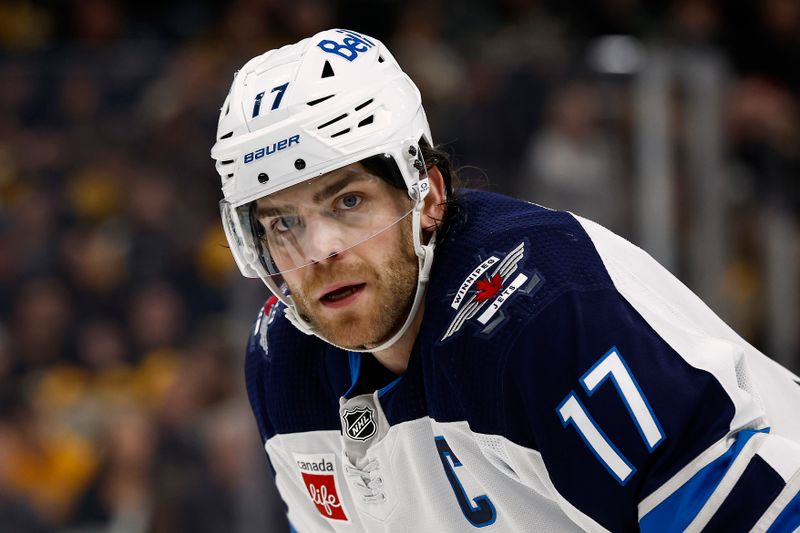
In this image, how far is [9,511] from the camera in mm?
4328

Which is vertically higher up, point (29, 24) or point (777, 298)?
point (29, 24)

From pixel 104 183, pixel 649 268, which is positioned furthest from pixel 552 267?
pixel 104 183

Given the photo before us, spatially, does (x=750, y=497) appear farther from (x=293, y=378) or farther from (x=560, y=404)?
(x=293, y=378)

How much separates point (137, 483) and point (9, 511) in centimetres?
49

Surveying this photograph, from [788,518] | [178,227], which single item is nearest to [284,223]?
[788,518]

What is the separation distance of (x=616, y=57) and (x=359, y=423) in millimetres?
2792

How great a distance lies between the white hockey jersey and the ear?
0.14ft

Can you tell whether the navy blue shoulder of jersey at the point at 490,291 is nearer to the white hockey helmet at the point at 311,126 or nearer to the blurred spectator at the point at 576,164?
the white hockey helmet at the point at 311,126

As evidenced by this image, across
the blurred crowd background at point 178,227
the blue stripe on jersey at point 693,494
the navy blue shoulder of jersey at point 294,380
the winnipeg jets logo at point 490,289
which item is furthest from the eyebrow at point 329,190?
the blurred crowd background at point 178,227

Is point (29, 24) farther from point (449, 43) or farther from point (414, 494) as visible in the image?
point (414, 494)

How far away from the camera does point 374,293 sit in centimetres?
200

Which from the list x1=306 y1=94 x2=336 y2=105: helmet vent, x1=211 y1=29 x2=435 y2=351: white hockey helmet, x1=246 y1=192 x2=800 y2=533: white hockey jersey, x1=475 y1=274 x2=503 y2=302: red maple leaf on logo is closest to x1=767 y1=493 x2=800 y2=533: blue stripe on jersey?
x1=246 y1=192 x2=800 y2=533: white hockey jersey

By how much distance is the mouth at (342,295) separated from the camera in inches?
78.8

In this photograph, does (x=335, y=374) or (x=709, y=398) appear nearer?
(x=709, y=398)
